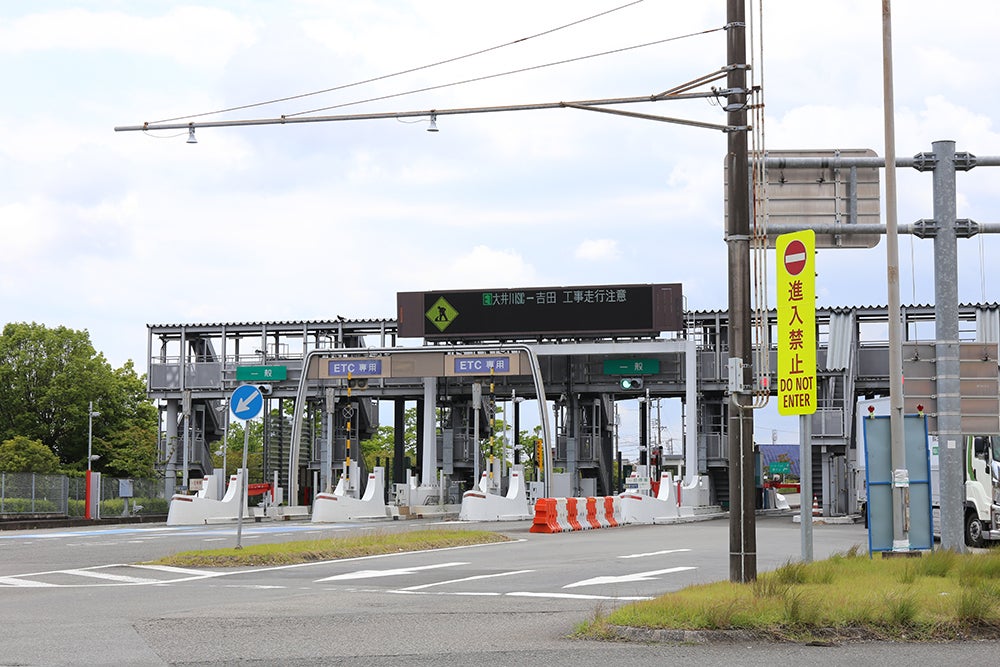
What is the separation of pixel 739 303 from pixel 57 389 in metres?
82.6

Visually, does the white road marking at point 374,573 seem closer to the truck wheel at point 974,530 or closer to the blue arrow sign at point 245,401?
the blue arrow sign at point 245,401

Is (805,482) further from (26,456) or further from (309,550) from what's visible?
(26,456)

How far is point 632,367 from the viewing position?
59.2 metres

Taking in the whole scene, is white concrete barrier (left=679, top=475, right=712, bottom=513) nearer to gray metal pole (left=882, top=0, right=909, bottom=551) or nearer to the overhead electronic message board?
the overhead electronic message board

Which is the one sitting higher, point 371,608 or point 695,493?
point 371,608

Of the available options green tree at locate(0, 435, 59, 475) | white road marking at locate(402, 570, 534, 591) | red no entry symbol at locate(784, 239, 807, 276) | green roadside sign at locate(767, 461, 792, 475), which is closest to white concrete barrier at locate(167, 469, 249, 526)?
white road marking at locate(402, 570, 534, 591)

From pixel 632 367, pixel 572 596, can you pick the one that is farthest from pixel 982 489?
pixel 632 367

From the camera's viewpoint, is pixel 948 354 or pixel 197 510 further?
pixel 197 510

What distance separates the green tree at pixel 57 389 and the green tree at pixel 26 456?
5155 millimetres

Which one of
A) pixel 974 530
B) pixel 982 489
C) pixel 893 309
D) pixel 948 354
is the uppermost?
pixel 893 309

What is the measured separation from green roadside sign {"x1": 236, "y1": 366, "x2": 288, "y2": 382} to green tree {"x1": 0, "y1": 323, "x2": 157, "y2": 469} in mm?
31602

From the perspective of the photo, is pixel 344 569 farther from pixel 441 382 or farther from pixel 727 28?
pixel 441 382

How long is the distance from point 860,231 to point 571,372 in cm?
4132

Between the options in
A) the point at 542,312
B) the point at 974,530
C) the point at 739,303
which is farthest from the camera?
the point at 542,312
